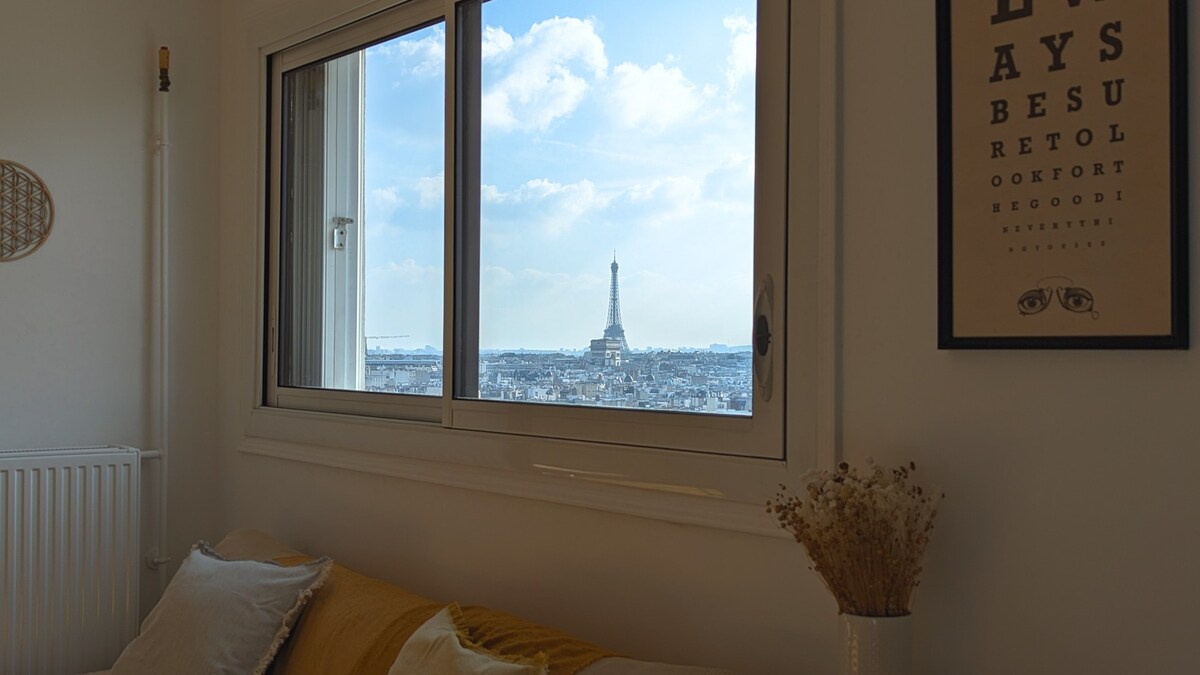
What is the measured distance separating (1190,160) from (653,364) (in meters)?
1.10

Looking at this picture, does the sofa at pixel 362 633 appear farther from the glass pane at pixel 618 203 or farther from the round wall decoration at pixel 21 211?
the round wall decoration at pixel 21 211

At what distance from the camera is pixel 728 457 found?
195cm

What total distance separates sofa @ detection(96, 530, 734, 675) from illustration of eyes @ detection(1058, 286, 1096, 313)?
79 centimetres

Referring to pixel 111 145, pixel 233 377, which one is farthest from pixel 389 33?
pixel 233 377

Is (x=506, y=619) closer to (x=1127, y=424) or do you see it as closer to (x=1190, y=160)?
(x=1127, y=424)

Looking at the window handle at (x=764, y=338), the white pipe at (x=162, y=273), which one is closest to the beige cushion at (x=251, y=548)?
the white pipe at (x=162, y=273)

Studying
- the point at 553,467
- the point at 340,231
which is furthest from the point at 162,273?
the point at 553,467

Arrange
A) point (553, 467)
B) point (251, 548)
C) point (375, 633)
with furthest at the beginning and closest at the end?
point (251, 548) → point (553, 467) → point (375, 633)

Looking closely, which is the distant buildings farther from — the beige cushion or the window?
the beige cushion

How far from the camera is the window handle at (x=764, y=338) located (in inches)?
75.1

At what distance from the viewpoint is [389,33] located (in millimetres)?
2938

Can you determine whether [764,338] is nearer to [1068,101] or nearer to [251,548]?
[1068,101]

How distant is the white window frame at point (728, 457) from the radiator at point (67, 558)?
741mm

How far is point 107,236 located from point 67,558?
977 millimetres
